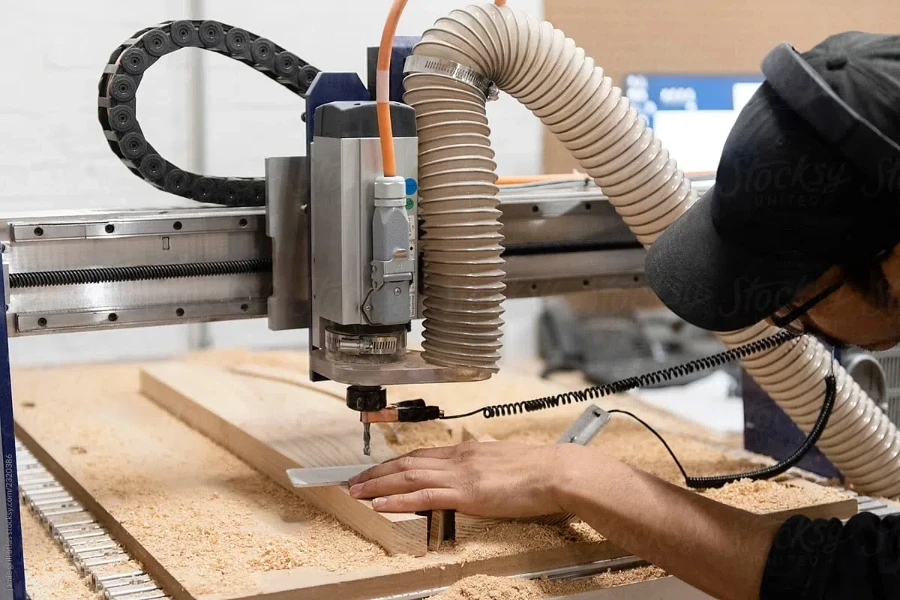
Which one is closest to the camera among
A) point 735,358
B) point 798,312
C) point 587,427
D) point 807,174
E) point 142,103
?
point 807,174

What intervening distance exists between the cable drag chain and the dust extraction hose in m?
0.43

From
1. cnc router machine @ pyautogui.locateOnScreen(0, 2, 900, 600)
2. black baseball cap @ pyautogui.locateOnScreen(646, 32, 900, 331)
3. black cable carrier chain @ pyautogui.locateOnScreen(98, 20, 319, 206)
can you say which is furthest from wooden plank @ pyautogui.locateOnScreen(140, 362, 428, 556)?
black baseball cap @ pyautogui.locateOnScreen(646, 32, 900, 331)

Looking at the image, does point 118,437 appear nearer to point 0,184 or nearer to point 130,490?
point 130,490

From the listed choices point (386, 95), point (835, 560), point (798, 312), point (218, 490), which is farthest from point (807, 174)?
point (218, 490)

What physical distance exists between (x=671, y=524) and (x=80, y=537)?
2.36 feet

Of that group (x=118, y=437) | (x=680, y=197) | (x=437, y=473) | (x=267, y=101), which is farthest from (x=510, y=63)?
(x=267, y=101)

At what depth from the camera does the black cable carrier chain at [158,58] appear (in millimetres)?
1230

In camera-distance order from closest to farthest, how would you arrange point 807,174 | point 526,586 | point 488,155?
1. point 807,174
2. point 526,586
3. point 488,155

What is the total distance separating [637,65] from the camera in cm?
305

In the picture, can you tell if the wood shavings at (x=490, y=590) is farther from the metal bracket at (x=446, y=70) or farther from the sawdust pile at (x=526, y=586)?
the metal bracket at (x=446, y=70)

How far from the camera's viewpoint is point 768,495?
137 centimetres

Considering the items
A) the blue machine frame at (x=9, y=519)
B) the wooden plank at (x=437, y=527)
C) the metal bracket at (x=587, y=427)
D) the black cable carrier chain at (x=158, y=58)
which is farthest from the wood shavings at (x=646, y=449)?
the blue machine frame at (x=9, y=519)

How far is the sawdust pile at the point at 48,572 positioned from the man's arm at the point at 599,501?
327mm

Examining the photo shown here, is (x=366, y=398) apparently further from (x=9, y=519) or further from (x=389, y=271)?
(x=9, y=519)
